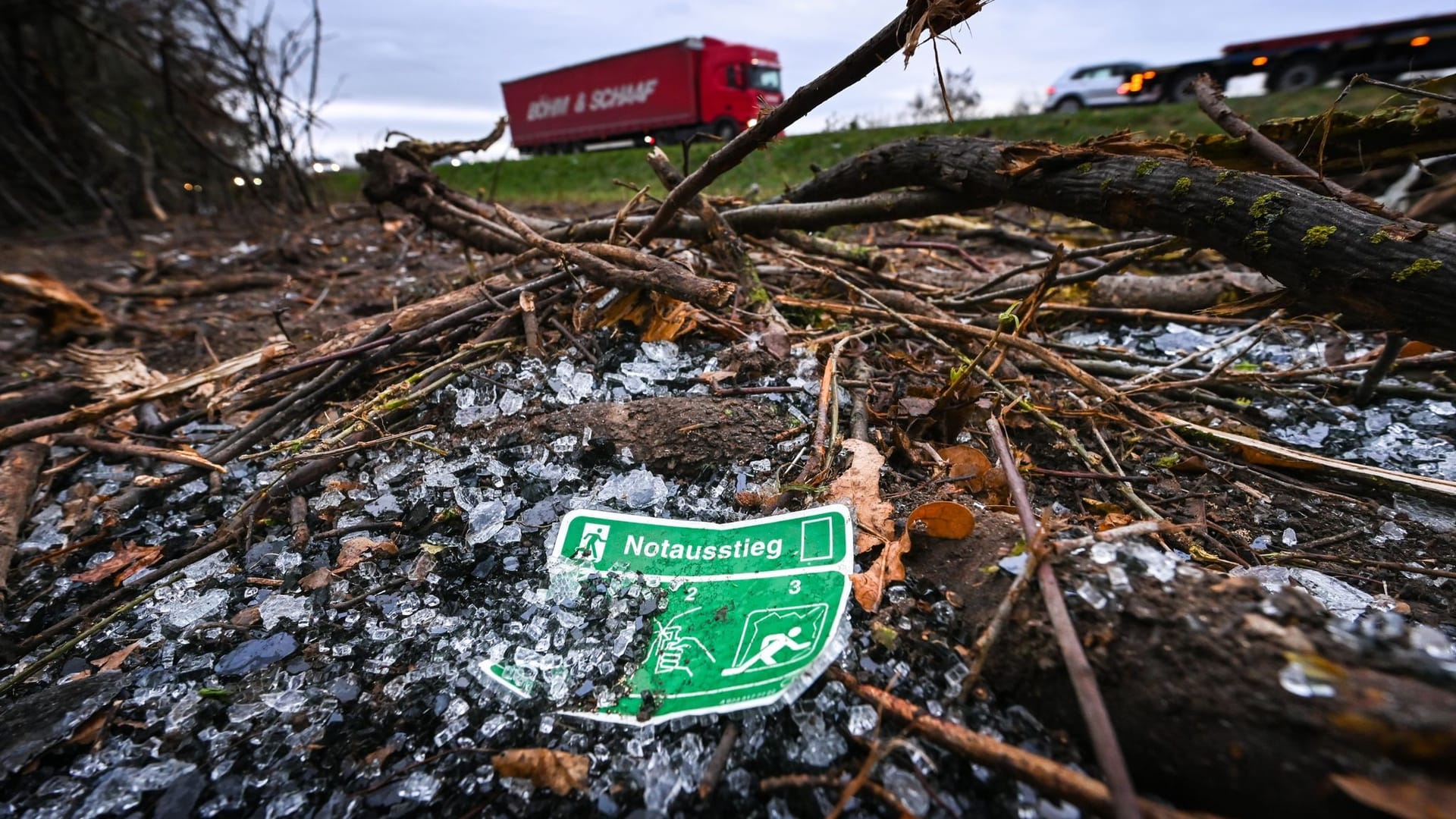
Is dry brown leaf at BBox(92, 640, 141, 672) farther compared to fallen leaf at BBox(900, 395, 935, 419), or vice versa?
fallen leaf at BBox(900, 395, 935, 419)

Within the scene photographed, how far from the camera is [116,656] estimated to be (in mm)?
1111

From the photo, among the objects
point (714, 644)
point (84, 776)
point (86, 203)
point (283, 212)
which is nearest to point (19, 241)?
point (86, 203)

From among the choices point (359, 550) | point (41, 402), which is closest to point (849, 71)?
point (359, 550)

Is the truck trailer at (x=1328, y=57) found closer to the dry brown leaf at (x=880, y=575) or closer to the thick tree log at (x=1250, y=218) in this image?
the thick tree log at (x=1250, y=218)

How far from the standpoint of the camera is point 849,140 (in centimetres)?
846

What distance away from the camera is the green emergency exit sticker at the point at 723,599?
929 millimetres

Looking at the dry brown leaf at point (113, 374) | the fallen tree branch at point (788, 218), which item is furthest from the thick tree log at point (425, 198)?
the dry brown leaf at point (113, 374)

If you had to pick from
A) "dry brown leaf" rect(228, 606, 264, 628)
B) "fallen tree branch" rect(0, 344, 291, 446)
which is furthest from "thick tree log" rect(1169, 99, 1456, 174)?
"fallen tree branch" rect(0, 344, 291, 446)

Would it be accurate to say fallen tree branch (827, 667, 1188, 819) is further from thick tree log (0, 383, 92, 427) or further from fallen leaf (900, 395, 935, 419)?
thick tree log (0, 383, 92, 427)

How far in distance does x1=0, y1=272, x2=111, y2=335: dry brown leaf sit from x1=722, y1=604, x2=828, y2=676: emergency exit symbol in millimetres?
4176

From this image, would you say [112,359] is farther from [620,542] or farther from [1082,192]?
[1082,192]

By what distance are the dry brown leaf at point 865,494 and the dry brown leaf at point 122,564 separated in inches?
65.7

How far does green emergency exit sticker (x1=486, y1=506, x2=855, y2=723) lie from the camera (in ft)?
3.05

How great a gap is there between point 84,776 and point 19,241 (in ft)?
25.9
